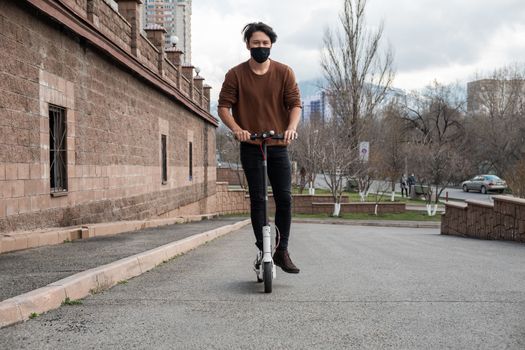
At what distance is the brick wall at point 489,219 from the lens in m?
9.93

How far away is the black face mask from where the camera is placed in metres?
4.24

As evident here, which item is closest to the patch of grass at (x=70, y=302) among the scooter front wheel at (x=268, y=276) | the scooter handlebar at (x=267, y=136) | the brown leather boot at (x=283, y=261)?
the scooter front wheel at (x=268, y=276)

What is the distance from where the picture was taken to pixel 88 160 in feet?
30.3

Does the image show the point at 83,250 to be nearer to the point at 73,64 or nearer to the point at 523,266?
the point at 73,64

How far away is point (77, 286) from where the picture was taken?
12.5ft

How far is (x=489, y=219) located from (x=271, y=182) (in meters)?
8.80

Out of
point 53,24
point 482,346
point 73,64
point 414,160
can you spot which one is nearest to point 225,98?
point 482,346

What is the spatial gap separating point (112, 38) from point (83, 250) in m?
5.90

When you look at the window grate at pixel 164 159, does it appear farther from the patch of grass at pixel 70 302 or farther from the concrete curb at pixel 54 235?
the patch of grass at pixel 70 302

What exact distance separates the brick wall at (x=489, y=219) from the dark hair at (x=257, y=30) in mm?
7148

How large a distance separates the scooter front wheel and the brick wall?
7212 millimetres

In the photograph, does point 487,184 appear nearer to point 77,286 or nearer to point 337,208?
point 337,208

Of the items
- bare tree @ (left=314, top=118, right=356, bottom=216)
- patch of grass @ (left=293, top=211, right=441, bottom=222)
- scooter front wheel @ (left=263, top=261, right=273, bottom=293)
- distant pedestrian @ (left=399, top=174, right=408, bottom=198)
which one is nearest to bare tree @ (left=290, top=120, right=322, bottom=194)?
bare tree @ (left=314, top=118, right=356, bottom=216)

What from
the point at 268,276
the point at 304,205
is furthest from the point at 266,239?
the point at 304,205
